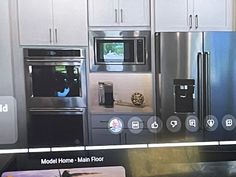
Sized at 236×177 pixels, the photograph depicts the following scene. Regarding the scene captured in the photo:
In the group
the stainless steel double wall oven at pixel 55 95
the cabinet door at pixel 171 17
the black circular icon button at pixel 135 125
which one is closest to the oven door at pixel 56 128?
the stainless steel double wall oven at pixel 55 95

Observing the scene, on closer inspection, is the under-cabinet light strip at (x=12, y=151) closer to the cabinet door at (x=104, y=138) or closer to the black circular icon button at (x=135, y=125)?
the cabinet door at (x=104, y=138)

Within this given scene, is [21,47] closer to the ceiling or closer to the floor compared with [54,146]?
closer to the ceiling

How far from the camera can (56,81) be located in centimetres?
89

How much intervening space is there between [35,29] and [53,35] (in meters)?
0.05

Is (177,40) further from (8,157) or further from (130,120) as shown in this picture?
(8,157)

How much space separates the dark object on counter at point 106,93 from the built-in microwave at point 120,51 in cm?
4

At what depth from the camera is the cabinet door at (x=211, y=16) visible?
88 cm

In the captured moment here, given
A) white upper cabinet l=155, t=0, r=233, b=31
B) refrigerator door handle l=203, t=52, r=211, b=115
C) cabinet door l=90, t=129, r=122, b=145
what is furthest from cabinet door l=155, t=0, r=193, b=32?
cabinet door l=90, t=129, r=122, b=145

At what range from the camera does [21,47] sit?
2.83 ft

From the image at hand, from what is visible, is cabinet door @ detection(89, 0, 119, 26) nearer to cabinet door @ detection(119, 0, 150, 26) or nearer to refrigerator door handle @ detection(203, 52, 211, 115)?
cabinet door @ detection(119, 0, 150, 26)

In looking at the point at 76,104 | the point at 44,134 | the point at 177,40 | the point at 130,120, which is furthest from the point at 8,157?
the point at 177,40

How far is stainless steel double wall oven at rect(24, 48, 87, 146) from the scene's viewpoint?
876mm
